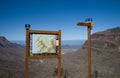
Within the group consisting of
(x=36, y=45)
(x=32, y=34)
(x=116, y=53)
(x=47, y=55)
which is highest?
(x=32, y=34)

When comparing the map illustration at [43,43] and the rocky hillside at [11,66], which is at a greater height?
the map illustration at [43,43]

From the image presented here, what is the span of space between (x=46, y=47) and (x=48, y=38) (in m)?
0.67

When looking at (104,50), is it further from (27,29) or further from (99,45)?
(27,29)

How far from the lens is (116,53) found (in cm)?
8238

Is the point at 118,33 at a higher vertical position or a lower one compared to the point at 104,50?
higher

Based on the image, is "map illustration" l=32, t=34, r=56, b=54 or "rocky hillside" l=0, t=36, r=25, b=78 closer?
"map illustration" l=32, t=34, r=56, b=54

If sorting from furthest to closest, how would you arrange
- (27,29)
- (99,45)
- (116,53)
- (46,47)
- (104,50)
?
1. (99,45)
2. (104,50)
3. (116,53)
4. (46,47)
5. (27,29)

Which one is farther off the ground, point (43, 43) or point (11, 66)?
point (43, 43)

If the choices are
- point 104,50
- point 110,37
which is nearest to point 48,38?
point 104,50

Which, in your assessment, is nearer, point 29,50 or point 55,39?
point 29,50

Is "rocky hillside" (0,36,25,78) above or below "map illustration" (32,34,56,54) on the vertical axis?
below

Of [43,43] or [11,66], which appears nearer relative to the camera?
[43,43]

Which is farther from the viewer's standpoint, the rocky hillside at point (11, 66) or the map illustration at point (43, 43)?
the rocky hillside at point (11, 66)

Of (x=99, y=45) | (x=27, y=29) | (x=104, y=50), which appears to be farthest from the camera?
(x=99, y=45)
